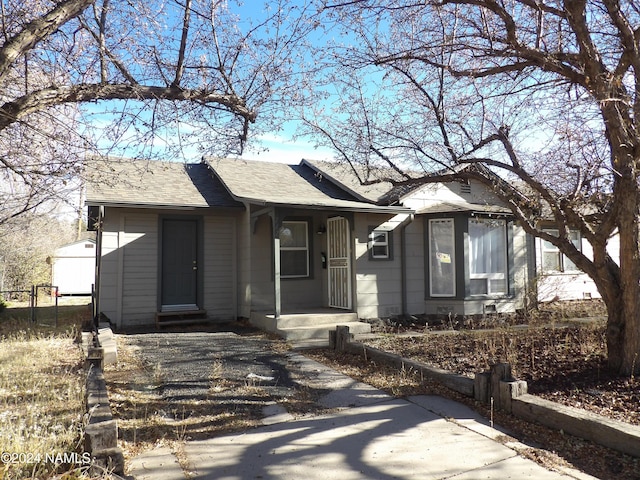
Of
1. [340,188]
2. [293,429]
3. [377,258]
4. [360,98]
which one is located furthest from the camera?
[340,188]

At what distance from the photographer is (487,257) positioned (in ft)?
36.2

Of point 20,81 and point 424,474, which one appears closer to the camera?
point 424,474

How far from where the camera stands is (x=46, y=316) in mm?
12922

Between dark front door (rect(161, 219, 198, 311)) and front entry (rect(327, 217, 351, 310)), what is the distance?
128 inches

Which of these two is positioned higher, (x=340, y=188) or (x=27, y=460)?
(x=340, y=188)

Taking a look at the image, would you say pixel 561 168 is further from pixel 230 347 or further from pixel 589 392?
pixel 230 347

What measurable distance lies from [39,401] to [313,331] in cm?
516

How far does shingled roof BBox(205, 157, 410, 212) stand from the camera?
9570 mm

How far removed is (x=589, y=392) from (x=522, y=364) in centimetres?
129

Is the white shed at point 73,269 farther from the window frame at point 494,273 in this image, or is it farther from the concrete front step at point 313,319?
the window frame at point 494,273

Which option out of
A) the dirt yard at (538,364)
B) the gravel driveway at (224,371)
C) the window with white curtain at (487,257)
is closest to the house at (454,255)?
the window with white curtain at (487,257)

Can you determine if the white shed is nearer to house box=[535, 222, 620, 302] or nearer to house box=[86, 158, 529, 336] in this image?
house box=[86, 158, 529, 336]

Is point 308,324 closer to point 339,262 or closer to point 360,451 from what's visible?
point 339,262

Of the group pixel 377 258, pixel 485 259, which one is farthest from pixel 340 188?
pixel 485 259
